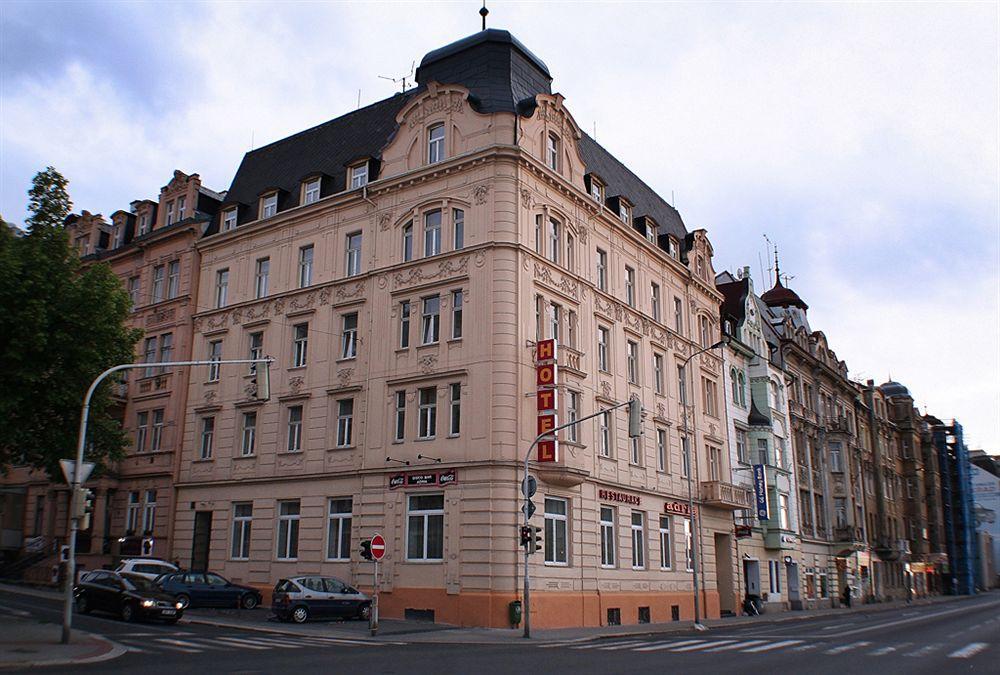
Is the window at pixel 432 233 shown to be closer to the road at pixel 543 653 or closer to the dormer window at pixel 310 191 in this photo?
the dormer window at pixel 310 191

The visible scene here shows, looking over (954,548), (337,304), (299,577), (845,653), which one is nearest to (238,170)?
(337,304)

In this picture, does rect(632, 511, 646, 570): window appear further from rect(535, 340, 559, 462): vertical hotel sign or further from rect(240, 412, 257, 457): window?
rect(240, 412, 257, 457): window

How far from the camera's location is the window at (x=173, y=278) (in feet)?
145

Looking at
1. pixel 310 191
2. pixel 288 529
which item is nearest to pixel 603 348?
pixel 310 191

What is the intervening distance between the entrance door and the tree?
29.7ft

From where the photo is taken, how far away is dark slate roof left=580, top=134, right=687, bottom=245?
4228cm

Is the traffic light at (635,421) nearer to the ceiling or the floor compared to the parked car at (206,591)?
nearer to the ceiling

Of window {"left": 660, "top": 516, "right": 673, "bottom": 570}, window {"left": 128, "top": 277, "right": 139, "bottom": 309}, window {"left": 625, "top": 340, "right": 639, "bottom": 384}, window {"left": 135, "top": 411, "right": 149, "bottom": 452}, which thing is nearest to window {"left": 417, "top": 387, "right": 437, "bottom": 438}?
window {"left": 625, "top": 340, "right": 639, "bottom": 384}

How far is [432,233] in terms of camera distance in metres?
34.7

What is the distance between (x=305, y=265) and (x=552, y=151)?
→ 40.9ft

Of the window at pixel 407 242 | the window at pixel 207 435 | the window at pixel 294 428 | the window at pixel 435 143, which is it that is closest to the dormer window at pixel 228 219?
the window at pixel 207 435

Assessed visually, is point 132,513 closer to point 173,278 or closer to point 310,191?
point 173,278

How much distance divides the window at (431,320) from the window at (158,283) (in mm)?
18553

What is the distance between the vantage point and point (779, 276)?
75500 millimetres
